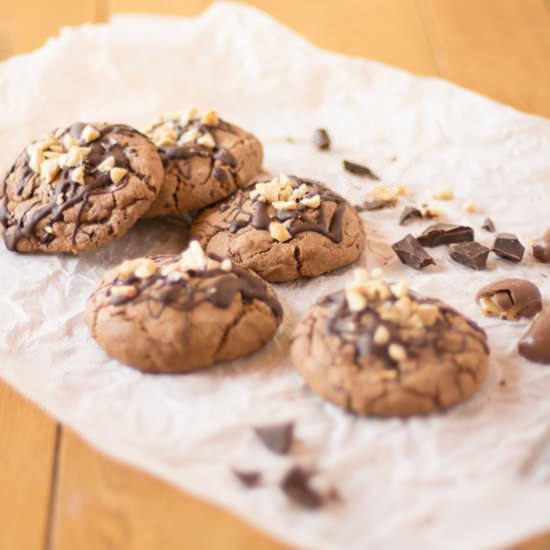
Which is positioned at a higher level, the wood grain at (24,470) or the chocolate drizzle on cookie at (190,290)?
the chocolate drizzle on cookie at (190,290)

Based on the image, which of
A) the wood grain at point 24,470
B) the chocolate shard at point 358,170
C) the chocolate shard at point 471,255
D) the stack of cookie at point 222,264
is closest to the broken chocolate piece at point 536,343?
the stack of cookie at point 222,264

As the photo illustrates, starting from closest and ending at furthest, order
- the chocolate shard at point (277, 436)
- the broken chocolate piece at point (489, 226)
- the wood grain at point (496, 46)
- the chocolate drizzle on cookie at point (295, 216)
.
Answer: the chocolate shard at point (277, 436)
the chocolate drizzle on cookie at point (295, 216)
the broken chocolate piece at point (489, 226)
the wood grain at point (496, 46)

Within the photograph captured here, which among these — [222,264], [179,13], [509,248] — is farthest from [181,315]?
[179,13]

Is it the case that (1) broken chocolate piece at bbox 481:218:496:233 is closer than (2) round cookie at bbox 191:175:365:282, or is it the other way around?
(2) round cookie at bbox 191:175:365:282

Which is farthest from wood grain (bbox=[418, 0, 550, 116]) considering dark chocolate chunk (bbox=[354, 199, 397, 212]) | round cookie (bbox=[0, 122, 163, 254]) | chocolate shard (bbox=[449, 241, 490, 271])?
round cookie (bbox=[0, 122, 163, 254])

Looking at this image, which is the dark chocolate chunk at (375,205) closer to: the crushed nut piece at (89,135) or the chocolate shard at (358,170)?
the chocolate shard at (358,170)

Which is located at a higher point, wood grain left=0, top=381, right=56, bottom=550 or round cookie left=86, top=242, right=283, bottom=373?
round cookie left=86, top=242, right=283, bottom=373

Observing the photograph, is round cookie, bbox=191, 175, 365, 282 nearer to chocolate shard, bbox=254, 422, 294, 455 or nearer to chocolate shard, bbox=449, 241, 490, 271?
chocolate shard, bbox=449, 241, 490, 271
